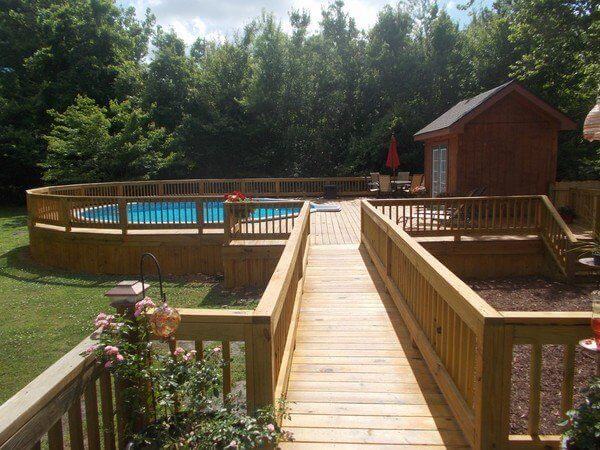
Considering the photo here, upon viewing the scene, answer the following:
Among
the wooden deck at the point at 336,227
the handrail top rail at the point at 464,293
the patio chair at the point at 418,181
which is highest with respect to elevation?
the patio chair at the point at 418,181

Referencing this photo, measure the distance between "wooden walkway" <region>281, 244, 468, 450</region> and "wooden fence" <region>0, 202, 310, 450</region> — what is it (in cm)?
36

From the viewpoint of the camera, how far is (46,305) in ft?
24.5

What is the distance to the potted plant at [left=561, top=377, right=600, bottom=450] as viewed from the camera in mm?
1852

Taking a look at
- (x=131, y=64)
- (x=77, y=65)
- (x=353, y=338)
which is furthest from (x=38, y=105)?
(x=353, y=338)

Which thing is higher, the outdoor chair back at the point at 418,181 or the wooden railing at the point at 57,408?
the outdoor chair back at the point at 418,181

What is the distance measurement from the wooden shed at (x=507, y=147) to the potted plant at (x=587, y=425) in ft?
32.7

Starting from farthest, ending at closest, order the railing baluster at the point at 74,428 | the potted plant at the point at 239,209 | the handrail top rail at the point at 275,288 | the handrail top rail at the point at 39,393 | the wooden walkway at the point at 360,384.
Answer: the potted plant at the point at 239,209
the wooden walkway at the point at 360,384
the handrail top rail at the point at 275,288
the railing baluster at the point at 74,428
the handrail top rail at the point at 39,393

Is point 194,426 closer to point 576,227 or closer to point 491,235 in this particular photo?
point 491,235

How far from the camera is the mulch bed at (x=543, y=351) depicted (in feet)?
12.0

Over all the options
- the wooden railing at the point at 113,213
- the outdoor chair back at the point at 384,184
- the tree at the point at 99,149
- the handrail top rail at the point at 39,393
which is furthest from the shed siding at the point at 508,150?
the tree at the point at 99,149

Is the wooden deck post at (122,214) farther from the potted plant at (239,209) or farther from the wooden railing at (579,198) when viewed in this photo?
the wooden railing at (579,198)

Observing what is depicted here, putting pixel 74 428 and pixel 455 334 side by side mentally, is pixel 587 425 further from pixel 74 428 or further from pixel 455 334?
pixel 74 428

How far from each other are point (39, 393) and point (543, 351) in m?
4.82

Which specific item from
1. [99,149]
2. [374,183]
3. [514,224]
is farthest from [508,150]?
[99,149]
